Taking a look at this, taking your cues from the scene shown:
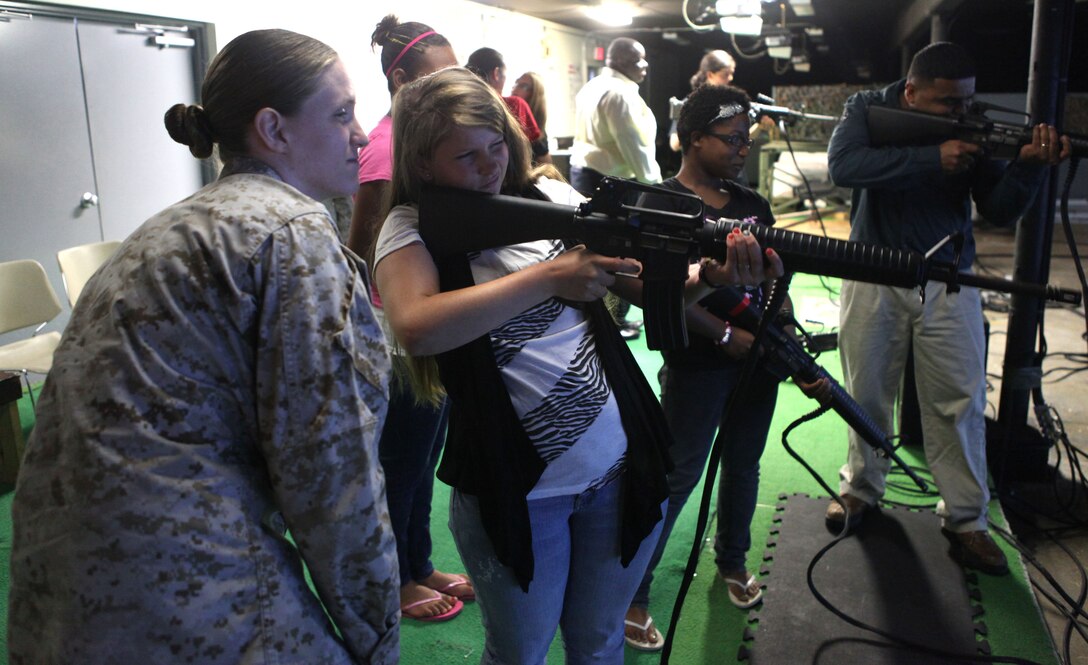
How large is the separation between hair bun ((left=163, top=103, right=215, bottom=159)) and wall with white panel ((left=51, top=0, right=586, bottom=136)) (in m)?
1.83

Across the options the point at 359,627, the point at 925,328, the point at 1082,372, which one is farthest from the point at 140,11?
the point at 1082,372

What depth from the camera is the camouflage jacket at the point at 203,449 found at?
862 millimetres

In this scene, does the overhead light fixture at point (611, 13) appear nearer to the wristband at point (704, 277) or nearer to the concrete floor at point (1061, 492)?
the concrete floor at point (1061, 492)

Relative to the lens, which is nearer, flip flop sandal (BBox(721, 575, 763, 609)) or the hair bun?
the hair bun

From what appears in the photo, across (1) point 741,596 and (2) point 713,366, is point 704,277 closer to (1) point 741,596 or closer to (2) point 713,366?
(2) point 713,366

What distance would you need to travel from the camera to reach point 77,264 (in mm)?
4035

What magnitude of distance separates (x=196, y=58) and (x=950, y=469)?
5.07 metres

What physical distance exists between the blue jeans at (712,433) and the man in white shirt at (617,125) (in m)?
2.49

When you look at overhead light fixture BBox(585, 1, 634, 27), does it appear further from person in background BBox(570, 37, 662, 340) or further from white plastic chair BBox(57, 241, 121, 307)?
white plastic chair BBox(57, 241, 121, 307)

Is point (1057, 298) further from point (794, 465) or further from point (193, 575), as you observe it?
point (794, 465)

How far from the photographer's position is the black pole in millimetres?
2865

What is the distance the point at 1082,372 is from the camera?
469 centimetres

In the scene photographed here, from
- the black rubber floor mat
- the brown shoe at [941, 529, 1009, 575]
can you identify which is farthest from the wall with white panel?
the brown shoe at [941, 529, 1009, 575]

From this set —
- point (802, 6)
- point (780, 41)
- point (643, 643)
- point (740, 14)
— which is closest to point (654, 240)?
point (643, 643)
